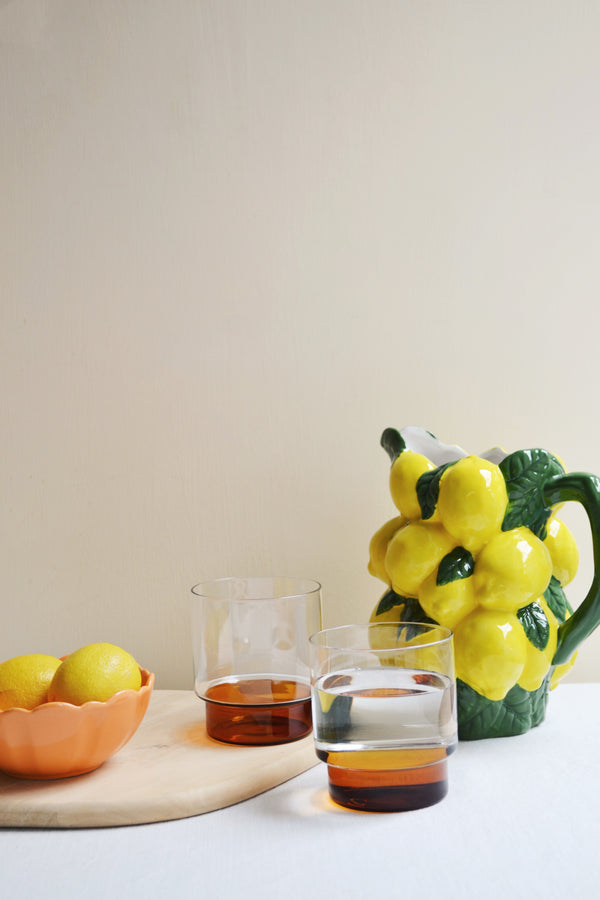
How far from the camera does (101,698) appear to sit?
2.20 feet

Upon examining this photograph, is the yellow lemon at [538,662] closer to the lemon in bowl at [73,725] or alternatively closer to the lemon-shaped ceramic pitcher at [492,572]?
the lemon-shaped ceramic pitcher at [492,572]

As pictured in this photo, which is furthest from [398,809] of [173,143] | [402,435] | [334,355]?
[173,143]

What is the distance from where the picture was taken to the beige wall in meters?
0.92

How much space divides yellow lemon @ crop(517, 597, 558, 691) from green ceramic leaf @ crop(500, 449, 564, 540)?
8cm

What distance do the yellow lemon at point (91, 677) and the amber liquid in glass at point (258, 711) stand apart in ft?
0.33

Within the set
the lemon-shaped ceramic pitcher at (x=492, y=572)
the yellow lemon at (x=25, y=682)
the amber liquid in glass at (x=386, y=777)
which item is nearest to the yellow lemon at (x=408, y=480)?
the lemon-shaped ceramic pitcher at (x=492, y=572)

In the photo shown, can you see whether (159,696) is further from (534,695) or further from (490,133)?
(490,133)

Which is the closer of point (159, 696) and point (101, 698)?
point (101, 698)

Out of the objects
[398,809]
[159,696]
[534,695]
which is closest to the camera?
[398,809]

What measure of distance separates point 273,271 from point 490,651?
48 centimetres

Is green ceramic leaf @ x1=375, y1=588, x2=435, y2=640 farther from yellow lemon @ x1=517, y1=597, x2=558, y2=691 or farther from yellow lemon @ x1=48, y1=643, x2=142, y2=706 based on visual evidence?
yellow lemon @ x1=48, y1=643, x2=142, y2=706

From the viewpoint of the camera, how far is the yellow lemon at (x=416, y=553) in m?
0.73

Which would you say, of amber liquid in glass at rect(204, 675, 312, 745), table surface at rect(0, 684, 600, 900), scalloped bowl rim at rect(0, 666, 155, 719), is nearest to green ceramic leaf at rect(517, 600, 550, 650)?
table surface at rect(0, 684, 600, 900)

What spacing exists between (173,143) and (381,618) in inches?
22.5
